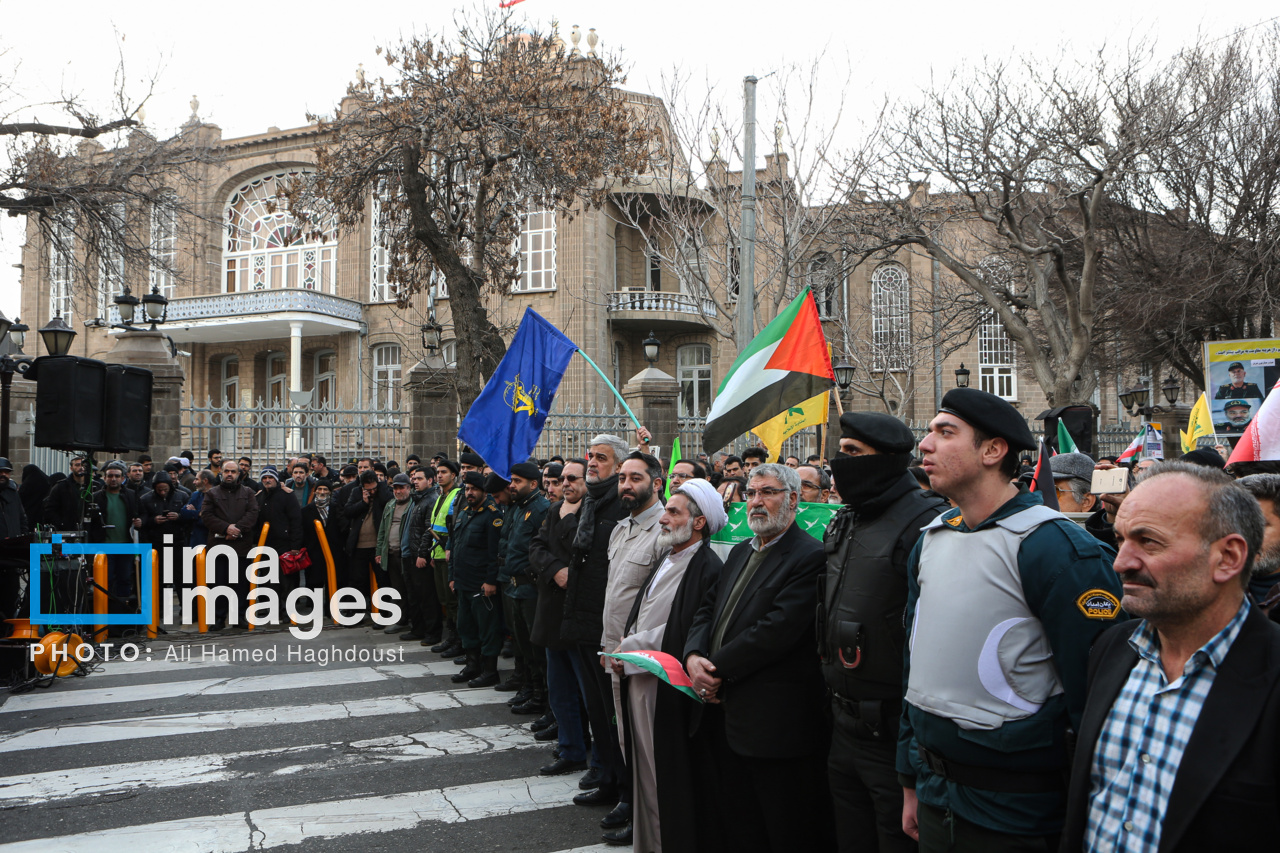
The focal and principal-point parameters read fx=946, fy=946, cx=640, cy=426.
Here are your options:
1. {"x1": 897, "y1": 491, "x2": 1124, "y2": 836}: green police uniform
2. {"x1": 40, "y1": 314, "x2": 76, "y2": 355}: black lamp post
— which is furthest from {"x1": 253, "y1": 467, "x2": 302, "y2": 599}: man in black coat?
{"x1": 897, "y1": 491, "x2": 1124, "y2": 836}: green police uniform

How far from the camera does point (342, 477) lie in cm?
1333

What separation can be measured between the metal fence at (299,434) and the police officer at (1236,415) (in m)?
15.5

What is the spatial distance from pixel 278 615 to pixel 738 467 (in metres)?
6.00

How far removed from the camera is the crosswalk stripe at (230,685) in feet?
25.3

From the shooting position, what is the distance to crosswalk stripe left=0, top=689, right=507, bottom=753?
6.62 metres

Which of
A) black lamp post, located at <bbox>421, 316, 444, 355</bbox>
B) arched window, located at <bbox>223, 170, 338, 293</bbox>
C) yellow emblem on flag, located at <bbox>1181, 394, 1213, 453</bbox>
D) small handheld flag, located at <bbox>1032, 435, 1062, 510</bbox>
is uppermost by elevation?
arched window, located at <bbox>223, 170, 338, 293</bbox>

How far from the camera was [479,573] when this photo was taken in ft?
26.9

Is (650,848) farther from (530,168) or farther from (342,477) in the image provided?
(530,168)

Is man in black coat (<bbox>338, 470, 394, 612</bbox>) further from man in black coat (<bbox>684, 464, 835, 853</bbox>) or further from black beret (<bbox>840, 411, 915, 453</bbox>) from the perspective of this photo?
black beret (<bbox>840, 411, 915, 453</bbox>)

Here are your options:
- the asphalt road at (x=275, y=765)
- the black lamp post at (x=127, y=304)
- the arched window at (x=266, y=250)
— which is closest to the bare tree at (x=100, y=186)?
the black lamp post at (x=127, y=304)

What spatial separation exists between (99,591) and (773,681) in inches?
351

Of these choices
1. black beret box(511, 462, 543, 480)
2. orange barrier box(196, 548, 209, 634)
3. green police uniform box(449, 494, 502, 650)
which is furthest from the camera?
orange barrier box(196, 548, 209, 634)

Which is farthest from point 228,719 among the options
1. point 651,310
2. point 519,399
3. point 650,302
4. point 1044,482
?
point 650,302

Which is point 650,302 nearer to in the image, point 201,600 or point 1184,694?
point 201,600
